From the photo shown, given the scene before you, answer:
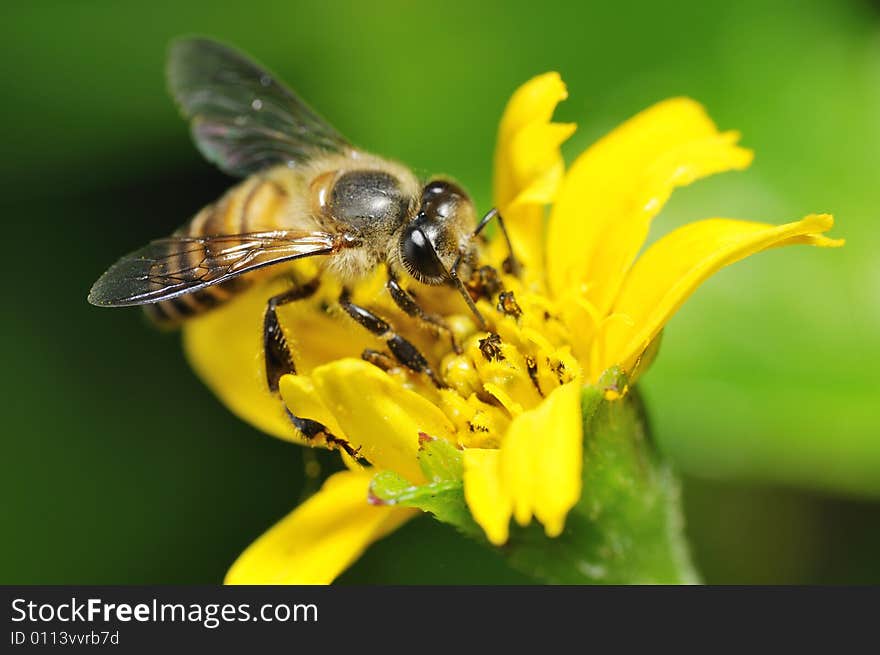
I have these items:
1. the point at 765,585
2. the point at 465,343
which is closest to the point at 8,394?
the point at 465,343

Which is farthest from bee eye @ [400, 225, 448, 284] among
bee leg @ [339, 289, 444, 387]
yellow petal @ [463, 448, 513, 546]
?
yellow petal @ [463, 448, 513, 546]

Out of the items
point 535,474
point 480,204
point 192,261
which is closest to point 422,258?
point 192,261

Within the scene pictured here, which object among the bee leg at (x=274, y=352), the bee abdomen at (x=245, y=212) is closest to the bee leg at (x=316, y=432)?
the bee leg at (x=274, y=352)

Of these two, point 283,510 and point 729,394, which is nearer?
point 729,394

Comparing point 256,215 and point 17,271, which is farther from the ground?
point 17,271

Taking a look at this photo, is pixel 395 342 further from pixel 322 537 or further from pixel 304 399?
pixel 322 537

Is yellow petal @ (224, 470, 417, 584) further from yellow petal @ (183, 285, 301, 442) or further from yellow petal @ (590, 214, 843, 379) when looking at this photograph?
yellow petal @ (590, 214, 843, 379)

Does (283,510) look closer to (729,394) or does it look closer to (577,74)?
(729,394)
